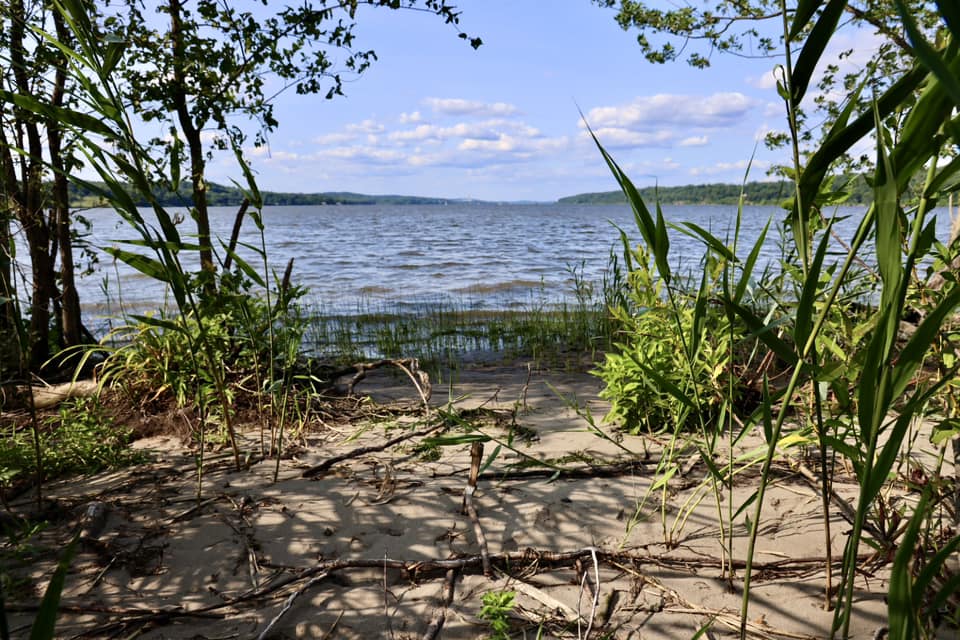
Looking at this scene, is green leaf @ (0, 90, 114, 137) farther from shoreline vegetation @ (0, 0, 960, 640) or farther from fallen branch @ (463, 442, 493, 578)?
fallen branch @ (463, 442, 493, 578)

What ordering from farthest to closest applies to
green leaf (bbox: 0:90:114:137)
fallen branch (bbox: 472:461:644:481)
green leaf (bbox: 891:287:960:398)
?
fallen branch (bbox: 472:461:644:481) → green leaf (bbox: 0:90:114:137) → green leaf (bbox: 891:287:960:398)

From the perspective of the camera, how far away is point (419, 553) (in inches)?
94.5

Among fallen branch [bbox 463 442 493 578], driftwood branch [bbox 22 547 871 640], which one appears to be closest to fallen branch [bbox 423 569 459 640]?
driftwood branch [bbox 22 547 871 640]

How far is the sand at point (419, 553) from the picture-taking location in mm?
1989

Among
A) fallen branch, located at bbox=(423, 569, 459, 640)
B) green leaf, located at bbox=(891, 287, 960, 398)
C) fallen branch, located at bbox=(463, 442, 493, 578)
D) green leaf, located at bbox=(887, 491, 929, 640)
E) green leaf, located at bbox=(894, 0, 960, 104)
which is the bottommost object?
fallen branch, located at bbox=(423, 569, 459, 640)

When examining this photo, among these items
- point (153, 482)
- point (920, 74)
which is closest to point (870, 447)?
point (920, 74)

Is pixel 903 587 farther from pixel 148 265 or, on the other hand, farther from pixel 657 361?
pixel 657 361

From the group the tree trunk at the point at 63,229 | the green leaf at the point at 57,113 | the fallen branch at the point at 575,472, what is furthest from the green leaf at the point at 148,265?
the tree trunk at the point at 63,229

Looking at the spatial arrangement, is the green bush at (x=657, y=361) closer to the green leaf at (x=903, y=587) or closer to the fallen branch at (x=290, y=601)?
the fallen branch at (x=290, y=601)

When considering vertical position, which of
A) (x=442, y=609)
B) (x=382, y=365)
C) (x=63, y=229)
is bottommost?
(x=442, y=609)

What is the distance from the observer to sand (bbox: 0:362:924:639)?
1.99 metres

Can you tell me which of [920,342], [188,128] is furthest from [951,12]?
[188,128]

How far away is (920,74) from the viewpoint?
0.87 metres

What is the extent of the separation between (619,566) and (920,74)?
1.84m
